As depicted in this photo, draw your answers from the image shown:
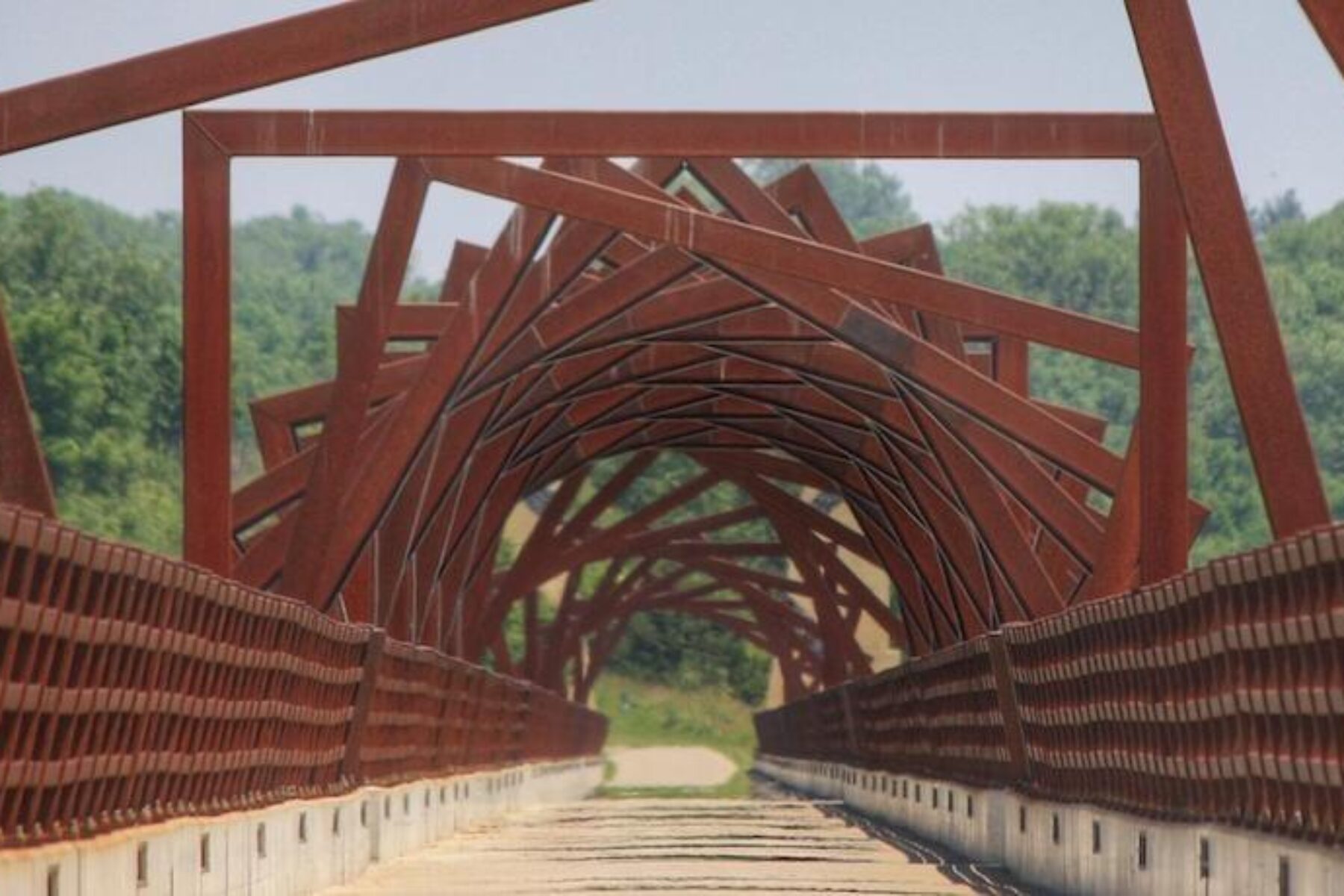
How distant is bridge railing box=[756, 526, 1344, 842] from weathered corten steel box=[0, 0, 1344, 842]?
0.15ft

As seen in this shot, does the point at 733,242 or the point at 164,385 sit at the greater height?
the point at 164,385

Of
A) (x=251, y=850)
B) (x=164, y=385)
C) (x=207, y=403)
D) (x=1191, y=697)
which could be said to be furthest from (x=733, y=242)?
(x=164, y=385)

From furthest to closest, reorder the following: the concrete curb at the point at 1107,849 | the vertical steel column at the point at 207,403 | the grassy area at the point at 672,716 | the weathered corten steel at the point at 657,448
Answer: the grassy area at the point at 672,716, the vertical steel column at the point at 207,403, the weathered corten steel at the point at 657,448, the concrete curb at the point at 1107,849

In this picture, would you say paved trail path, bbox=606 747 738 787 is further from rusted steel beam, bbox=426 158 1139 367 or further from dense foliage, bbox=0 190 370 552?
rusted steel beam, bbox=426 158 1139 367

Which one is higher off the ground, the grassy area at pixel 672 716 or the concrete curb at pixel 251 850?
the grassy area at pixel 672 716

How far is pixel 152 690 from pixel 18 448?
130 inches

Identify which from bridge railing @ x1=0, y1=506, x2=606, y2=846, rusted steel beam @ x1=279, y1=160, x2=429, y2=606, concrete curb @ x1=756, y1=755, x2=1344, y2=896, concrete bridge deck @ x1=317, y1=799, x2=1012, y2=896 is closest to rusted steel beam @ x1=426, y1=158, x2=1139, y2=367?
rusted steel beam @ x1=279, y1=160, x2=429, y2=606

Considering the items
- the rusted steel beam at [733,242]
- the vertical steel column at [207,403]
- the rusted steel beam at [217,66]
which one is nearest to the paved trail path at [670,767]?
Answer: the rusted steel beam at [733,242]

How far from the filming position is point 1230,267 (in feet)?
54.1

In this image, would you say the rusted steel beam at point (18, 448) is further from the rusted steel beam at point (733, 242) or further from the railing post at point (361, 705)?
the rusted steel beam at point (733, 242)

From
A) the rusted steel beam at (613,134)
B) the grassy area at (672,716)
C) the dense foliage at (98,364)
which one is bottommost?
the rusted steel beam at (613,134)

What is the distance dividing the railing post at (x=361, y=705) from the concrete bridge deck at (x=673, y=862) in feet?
2.72

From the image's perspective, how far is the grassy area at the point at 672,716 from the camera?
128000 millimetres

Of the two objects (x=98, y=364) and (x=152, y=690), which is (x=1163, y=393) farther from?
(x=98, y=364)
